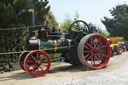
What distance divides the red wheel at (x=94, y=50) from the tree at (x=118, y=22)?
1223 cm

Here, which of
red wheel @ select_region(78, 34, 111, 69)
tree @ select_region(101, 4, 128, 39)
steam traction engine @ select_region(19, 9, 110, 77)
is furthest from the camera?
tree @ select_region(101, 4, 128, 39)

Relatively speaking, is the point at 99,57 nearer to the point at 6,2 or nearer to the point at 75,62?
the point at 75,62

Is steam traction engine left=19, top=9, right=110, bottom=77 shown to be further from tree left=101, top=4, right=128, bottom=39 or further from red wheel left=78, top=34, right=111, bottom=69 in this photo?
tree left=101, top=4, right=128, bottom=39

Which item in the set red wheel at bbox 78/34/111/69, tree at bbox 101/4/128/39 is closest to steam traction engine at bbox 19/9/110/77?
red wheel at bbox 78/34/111/69

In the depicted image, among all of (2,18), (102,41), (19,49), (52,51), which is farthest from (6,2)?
(102,41)

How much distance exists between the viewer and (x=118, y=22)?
19.0 metres

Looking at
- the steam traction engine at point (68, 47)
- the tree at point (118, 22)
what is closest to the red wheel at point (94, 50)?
the steam traction engine at point (68, 47)

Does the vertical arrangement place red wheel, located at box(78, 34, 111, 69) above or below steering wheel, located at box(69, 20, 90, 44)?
below

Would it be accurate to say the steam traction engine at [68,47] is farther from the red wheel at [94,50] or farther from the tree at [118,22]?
the tree at [118,22]

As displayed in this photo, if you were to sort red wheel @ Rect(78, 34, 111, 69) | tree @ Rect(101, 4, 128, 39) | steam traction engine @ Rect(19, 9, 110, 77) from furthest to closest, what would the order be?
tree @ Rect(101, 4, 128, 39), red wheel @ Rect(78, 34, 111, 69), steam traction engine @ Rect(19, 9, 110, 77)

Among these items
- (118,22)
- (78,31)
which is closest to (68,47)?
(78,31)

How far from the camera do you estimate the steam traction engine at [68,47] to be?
6160 millimetres

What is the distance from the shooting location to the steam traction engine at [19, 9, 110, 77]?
20.2 feet

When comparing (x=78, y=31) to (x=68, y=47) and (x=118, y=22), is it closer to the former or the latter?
(x=68, y=47)
